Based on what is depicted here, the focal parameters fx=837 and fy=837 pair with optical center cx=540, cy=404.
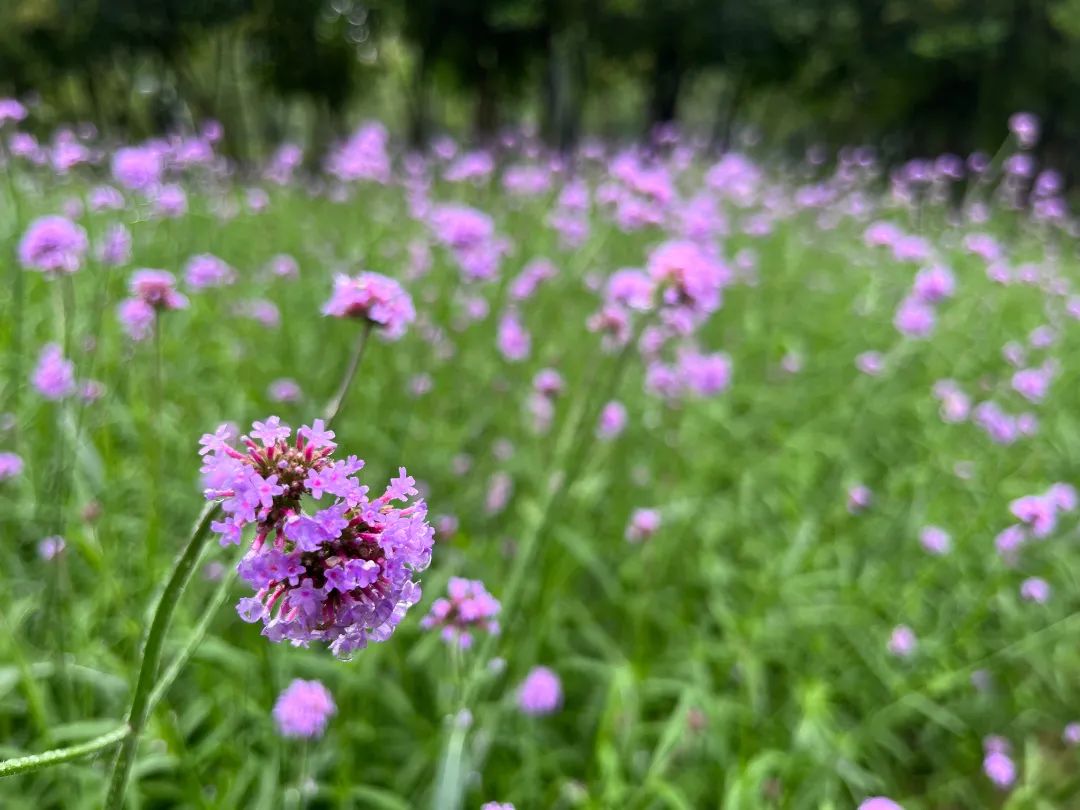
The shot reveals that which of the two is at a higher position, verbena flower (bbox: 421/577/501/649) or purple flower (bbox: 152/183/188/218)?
verbena flower (bbox: 421/577/501/649)

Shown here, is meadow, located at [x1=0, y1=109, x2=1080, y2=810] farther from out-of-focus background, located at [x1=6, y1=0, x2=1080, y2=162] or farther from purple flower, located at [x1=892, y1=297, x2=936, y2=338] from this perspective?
out-of-focus background, located at [x1=6, y1=0, x2=1080, y2=162]

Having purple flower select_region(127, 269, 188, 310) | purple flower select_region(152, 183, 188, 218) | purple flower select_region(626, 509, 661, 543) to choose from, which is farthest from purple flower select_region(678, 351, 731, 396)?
purple flower select_region(152, 183, 188, 218)

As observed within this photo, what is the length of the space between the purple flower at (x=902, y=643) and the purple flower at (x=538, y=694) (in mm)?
1233

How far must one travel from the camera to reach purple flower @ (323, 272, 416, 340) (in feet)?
4.65

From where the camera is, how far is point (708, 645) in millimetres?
2736

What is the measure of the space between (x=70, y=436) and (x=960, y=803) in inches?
117

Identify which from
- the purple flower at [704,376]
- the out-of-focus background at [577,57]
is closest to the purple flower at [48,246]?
the purple flower at [704,376]

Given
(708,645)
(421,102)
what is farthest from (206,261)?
(421,102)

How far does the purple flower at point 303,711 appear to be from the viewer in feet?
5.41

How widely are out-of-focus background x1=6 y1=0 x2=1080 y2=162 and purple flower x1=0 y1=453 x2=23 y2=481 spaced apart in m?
13.0

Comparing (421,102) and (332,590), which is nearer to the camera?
(332,590)

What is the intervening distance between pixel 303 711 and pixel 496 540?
117 cm

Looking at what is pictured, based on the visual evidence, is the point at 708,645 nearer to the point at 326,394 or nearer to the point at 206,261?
the point at 326,394

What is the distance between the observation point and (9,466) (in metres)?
2.49
